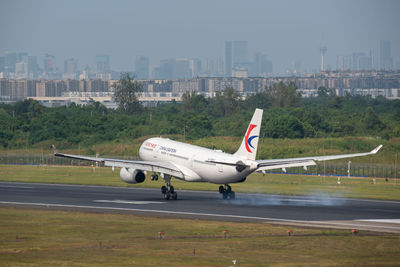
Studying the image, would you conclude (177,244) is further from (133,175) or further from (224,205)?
(133,175)

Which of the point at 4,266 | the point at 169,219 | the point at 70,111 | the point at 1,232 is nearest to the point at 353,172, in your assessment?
the point at 169,219

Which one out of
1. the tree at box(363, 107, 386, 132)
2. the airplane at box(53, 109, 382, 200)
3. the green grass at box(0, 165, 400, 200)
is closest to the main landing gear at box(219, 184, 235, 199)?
the airplane at box(53, 109, 382, 200)

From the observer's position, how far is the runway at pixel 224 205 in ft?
168

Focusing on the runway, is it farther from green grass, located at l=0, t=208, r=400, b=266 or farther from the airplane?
green grass, located at l=0, t=208, r=400, b=266

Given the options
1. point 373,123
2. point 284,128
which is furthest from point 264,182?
point 373,123

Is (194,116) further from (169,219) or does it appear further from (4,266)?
(4,266)

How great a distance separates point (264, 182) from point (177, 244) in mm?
46413

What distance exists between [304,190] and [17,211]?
111 ft

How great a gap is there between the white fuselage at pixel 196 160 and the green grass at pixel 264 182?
Result: 9.16 m

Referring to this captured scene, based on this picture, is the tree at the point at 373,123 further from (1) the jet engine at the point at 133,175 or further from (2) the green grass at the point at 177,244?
(2) the green grass at the point at 177,244

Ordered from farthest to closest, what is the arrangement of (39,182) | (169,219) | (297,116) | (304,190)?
(297,116) < (39,182) < (304,190) < (169,219)

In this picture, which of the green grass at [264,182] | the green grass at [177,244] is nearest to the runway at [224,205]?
the green grass at [177,244]

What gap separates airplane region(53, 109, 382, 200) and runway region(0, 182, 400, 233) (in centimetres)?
242

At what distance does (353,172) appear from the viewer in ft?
328
